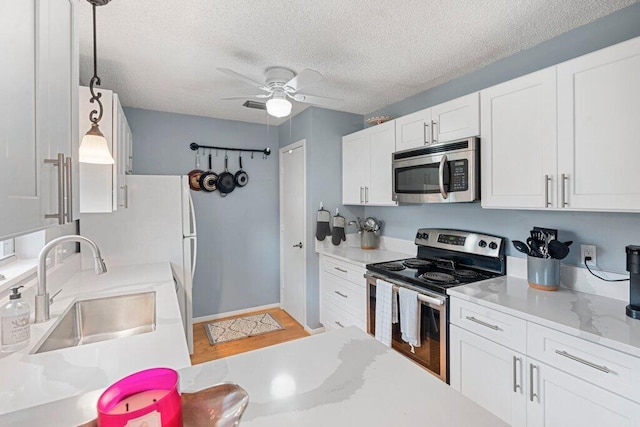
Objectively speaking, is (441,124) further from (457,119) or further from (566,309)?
(566,309)

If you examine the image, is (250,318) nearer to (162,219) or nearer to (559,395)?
(162,219)

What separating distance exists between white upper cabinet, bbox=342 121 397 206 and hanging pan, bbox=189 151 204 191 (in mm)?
1666

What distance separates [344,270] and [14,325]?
221cm

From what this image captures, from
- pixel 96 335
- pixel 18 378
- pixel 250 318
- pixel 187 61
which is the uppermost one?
pixel 187 61

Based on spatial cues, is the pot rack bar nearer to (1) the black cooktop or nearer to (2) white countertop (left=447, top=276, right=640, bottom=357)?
(1) the black cooktop

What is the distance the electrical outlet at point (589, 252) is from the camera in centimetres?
172

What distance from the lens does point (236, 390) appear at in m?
0.80

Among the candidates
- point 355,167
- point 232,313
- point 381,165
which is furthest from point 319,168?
point 232,313

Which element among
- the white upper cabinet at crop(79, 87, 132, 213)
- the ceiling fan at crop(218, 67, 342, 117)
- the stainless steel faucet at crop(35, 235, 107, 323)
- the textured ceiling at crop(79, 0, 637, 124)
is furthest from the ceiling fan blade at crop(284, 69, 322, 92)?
the stainless steel faucet at crop(35, 235, 107, 323)

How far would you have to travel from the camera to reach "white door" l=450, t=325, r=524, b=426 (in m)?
1.52

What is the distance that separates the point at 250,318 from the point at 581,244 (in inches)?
128

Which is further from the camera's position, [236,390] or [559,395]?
[559,395]

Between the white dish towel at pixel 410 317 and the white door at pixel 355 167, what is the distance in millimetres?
1219

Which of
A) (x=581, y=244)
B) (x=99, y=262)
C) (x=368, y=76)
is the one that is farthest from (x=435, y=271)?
(x=99, y=262)
